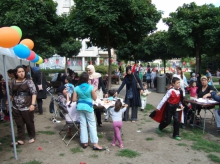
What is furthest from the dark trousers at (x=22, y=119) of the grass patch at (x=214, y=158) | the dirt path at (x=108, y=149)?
the grass patch at (x=214, y=158)

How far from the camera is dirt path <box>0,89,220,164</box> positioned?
14.2 feet

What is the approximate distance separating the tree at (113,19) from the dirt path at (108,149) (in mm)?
4936

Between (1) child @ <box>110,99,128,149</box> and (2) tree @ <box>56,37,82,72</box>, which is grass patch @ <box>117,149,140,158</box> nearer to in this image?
(1) child @ <box>110,99,128,149</box>

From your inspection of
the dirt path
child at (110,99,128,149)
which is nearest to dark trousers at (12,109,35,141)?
the dirt path

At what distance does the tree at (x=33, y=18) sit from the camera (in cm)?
1019

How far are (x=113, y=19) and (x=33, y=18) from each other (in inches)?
144

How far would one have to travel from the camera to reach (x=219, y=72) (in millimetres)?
31641

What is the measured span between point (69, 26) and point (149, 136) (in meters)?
6.59

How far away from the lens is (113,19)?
30.7ft

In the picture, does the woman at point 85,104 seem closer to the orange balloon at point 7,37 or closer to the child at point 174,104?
the orange balloon at point 7,37

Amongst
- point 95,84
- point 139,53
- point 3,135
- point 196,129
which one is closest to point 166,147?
point 196,129

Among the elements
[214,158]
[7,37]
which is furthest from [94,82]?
[214,158]

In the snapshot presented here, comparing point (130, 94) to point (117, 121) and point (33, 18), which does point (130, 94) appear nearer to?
point (117, 121)

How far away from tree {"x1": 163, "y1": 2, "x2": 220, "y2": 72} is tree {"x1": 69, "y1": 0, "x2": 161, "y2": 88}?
288 cm
